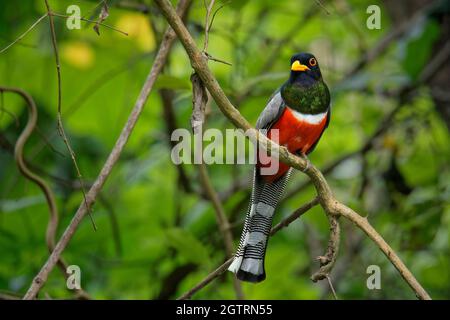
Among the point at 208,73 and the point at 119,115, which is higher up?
the point at 119,115

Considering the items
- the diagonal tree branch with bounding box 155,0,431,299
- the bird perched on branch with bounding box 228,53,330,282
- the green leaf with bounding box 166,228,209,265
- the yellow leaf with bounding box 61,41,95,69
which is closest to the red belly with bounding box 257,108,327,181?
the bird perched on branch with bounding box 228,53,330,282

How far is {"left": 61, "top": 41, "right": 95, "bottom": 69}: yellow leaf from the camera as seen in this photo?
14.1 feet

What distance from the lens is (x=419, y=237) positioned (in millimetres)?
3352

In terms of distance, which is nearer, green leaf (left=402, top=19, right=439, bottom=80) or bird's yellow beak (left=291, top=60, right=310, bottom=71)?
bird's yellow beak (left=291, top=60, right=310, bottom=71)

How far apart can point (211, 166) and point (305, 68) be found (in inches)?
82.2

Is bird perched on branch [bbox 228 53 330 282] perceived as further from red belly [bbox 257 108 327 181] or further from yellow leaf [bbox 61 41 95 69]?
yellow leaf [bbox 61 41 95 69]

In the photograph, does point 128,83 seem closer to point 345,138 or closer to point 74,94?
point 74,94

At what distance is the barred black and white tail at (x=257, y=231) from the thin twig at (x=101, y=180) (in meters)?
0.42

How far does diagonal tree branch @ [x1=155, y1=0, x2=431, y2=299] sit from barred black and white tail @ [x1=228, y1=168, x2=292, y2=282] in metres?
0.23

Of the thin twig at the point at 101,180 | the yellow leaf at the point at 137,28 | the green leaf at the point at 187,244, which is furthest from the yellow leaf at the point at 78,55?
the thin twig at the point at 101,180

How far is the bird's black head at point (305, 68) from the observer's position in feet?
6.75

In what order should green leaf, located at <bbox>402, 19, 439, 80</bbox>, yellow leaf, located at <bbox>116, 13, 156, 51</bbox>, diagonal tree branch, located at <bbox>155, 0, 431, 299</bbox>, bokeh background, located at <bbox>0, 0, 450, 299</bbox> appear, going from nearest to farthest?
diagonal tree branch, located at <bbox>155, 0, 431, 299</bbox> < bokeh background, located at <bbox>0, 0, 450, 299</bbox> < green leaf, located at <bbox>402, 19, 439, 80</bbox> < yellow leaf, located at <bbox>116, 13, 156, 51</bbox>
